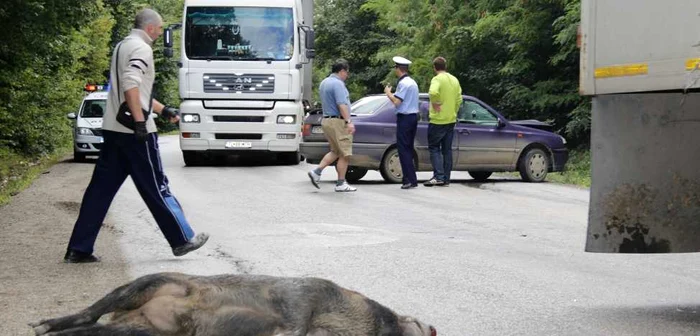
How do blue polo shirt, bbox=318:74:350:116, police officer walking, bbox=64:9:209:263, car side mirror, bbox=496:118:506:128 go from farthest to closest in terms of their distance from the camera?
car side mirror, bbox=496:118:506:128
blue polo shirt, bbox=318:74:350:116
police officer walking, bbox=64:9:209:263

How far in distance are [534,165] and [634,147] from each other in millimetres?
12199

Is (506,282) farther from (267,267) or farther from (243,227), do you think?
(243,227)

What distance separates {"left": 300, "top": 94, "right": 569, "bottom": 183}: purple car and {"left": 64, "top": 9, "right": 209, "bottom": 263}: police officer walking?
899cm

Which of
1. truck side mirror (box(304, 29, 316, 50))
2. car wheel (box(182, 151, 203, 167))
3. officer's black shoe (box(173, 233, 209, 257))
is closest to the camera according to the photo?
officer's black shoe (box(173, 233, 209, 257))

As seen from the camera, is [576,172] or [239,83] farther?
[576,172]

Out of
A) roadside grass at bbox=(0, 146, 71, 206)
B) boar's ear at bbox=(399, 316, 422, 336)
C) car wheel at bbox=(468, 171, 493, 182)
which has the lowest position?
roadside grass at bbox=(0, 146, 71, 206)

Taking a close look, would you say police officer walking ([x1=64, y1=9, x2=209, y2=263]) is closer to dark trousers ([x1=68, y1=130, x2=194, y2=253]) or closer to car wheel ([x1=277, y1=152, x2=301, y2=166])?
dark trousers ([x1=68, y1=130, x2=194, y2=253])

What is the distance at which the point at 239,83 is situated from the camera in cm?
2192

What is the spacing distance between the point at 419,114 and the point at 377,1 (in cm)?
2373

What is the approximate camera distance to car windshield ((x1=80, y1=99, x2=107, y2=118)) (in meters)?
26.5

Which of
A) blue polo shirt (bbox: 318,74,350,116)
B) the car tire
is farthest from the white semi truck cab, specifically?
blue polo shirt (bbox: 318,74,350,116)

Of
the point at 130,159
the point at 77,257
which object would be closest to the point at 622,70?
the point at 130,159

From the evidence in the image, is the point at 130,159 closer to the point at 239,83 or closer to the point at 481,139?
the point at 481,139

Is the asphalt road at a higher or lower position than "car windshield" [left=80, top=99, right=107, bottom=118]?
lower
